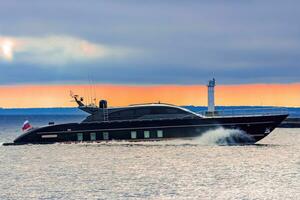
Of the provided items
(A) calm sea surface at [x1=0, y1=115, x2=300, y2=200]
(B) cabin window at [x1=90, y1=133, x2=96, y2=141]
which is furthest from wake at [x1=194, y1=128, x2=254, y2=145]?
(B) cabin window at [x1=90, y1=133, x2=96, y2=141]

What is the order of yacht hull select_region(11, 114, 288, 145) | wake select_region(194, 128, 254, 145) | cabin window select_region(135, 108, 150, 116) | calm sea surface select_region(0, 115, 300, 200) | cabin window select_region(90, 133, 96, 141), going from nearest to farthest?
calm sea surface select_region(0, 115, 300, 200) < yacht hull select_region(11, 114, 288, 145) < cabin window select_region(135, 108, 150, 116) < wake select_region(194, 128, 254, 145) < cabin window select_region(90, 133, 96, 141)

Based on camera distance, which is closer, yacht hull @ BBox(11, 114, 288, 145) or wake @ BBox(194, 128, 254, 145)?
yacht hull @ BBox(11, 114, 288, 145)

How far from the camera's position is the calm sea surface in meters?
46.9

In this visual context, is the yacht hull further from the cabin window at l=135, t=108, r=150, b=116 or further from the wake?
the cabin window at l=135, t=108, r=150, b=116

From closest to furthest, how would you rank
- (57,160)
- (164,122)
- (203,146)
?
(57,160), (164,122), (203,146)

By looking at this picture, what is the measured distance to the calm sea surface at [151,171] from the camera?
46906 mm

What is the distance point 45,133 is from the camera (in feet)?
276

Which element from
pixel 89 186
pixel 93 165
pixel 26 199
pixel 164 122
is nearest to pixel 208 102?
pixel 164 122

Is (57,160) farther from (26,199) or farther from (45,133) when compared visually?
(26,199)

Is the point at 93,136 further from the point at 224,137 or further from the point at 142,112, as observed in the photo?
the point at 224,137

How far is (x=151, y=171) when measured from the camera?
60.9m

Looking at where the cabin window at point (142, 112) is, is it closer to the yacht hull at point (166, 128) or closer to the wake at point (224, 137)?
the yacht hull at point (166, 128)

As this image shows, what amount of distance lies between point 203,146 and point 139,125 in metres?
9.97

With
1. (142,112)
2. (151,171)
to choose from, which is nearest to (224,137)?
(142,112)
